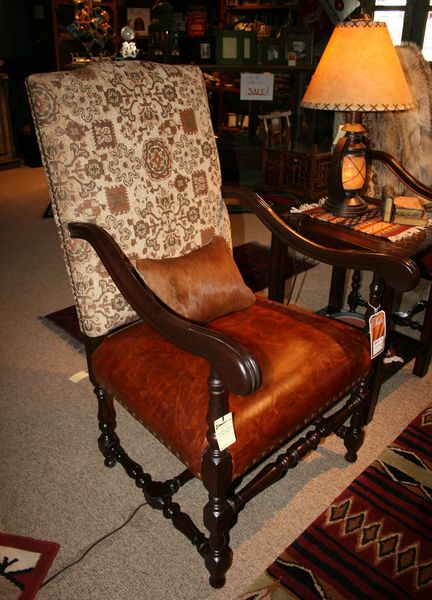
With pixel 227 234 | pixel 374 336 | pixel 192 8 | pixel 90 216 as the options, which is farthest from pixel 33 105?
pixel 192 8

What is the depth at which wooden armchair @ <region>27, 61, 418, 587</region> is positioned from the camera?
1.14 m

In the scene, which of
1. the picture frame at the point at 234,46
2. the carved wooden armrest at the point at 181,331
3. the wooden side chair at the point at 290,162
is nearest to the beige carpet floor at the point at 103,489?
the carved wooden armrest at the point at 181,331

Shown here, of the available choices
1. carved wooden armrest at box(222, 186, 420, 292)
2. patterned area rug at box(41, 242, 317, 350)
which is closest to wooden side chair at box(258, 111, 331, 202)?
patterned area rug at box(41, 242, 317, 350)

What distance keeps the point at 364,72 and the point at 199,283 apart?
88 cm

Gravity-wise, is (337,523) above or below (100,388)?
below

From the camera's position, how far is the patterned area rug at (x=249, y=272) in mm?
2357

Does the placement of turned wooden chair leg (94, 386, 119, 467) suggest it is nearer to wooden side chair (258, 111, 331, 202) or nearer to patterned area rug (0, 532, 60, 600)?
patterned area rug (0, 532, 60, 600)

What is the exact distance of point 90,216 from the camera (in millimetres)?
1336

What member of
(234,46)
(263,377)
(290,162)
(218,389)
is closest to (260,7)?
(234,46)

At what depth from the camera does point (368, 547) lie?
1355mm

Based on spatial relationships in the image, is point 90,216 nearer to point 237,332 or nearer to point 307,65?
point 237,332

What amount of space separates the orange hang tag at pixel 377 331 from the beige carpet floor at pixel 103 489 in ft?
1.44

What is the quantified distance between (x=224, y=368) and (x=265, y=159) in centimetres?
338

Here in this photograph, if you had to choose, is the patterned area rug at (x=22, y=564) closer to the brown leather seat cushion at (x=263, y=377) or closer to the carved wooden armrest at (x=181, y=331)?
the brown leather seat cushion at (x=263, y=377)
